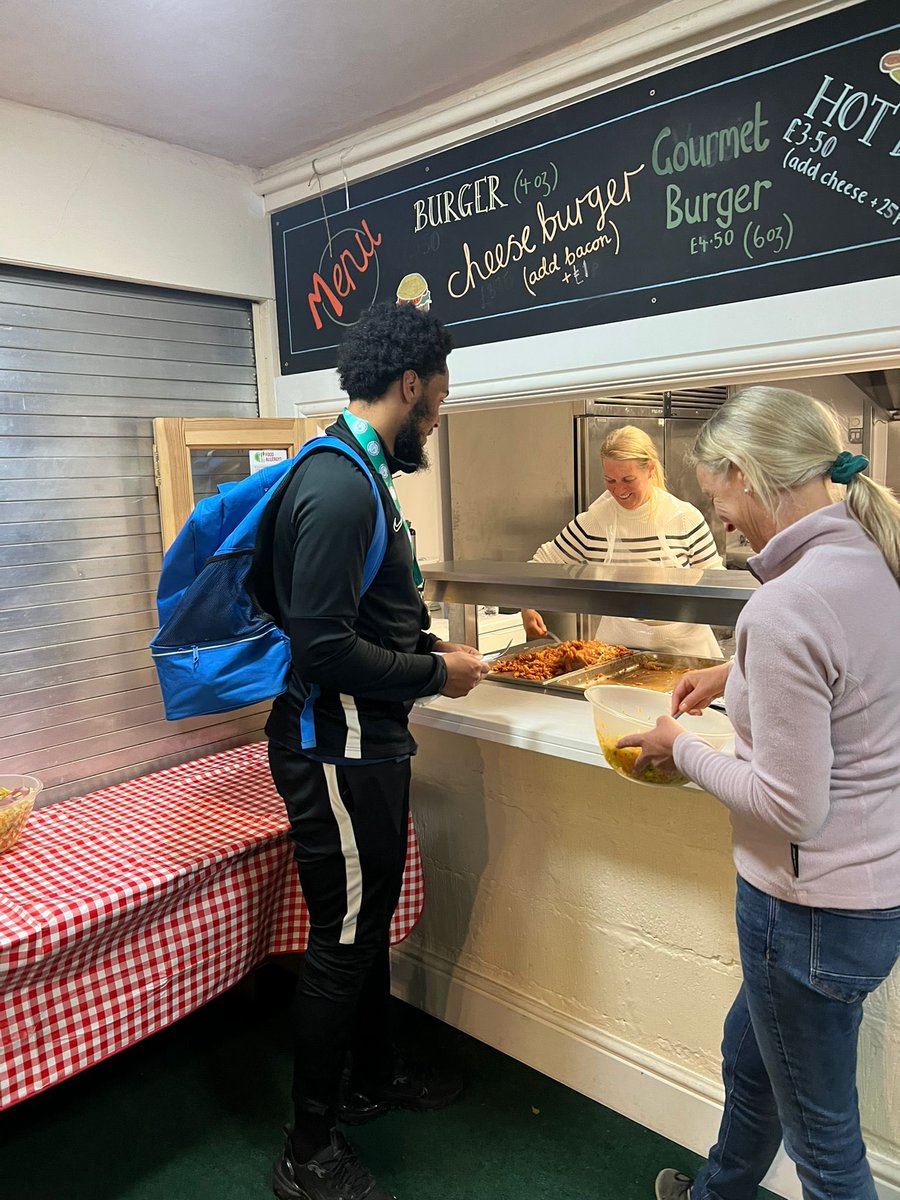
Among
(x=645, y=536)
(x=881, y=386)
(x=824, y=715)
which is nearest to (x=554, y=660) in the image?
(x=645, y=536)

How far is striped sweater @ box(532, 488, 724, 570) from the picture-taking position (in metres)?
3.17

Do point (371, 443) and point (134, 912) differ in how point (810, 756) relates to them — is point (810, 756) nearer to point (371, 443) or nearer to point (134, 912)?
point (371, 443)

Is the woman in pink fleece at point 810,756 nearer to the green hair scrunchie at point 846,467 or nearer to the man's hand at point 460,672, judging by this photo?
the green hair scrunchie at point 846,467

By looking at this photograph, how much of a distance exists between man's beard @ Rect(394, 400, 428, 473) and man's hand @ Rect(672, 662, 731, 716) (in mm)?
763

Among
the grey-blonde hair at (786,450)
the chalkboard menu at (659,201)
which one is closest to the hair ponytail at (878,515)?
the grey-blonde hair at (786,450)

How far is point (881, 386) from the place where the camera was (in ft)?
15.3

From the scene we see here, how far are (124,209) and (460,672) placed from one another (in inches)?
65.0

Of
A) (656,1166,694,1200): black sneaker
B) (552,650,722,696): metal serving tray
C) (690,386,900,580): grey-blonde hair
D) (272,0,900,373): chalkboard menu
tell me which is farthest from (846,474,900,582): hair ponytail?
(656,1166,694,1200): black sneaker

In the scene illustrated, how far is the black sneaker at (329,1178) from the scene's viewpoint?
6.26 feet

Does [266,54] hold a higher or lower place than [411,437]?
higher

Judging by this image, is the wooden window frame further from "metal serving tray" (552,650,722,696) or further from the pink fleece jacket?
the pink fleece jacket

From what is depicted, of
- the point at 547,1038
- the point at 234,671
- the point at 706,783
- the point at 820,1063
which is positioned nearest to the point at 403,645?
the point at 234,671

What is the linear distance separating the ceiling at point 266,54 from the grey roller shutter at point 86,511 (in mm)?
486

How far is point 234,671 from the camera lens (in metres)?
1.96
